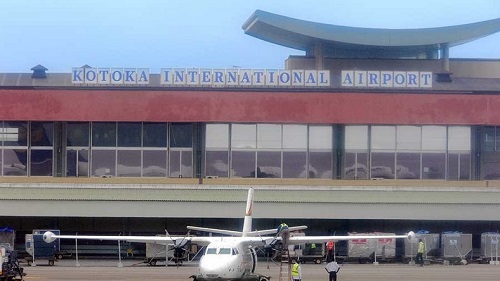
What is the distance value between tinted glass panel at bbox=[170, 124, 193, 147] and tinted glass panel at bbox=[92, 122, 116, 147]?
497cm

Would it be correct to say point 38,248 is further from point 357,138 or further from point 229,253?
point 357,138

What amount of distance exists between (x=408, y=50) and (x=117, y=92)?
3632 cm

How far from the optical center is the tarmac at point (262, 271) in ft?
198

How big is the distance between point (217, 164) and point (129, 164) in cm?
740

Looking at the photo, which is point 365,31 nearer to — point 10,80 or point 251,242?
point 10,80

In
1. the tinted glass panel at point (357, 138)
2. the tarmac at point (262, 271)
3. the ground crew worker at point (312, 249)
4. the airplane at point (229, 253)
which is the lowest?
the tarmac at point (262, 271)

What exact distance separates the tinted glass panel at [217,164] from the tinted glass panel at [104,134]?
26.7ft

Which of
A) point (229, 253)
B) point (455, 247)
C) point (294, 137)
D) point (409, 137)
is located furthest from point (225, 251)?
point (409, 137)

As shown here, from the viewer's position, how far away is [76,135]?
8475 centimetres

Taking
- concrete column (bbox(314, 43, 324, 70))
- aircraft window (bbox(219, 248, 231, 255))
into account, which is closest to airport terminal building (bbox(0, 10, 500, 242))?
concrete column (bbox(314, 43, 324, 70))

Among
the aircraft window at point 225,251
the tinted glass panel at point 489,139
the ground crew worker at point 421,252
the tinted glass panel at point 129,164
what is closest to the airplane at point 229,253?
the aircraft window at point 225,251

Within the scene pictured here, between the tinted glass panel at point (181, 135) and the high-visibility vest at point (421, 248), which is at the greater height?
the tinted glass panel at point (181, 135)

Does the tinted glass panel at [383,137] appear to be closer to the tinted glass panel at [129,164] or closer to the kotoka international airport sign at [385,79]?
the kotoka international airport sign at [385,79]

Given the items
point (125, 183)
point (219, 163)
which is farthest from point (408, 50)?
point (125, 183)
